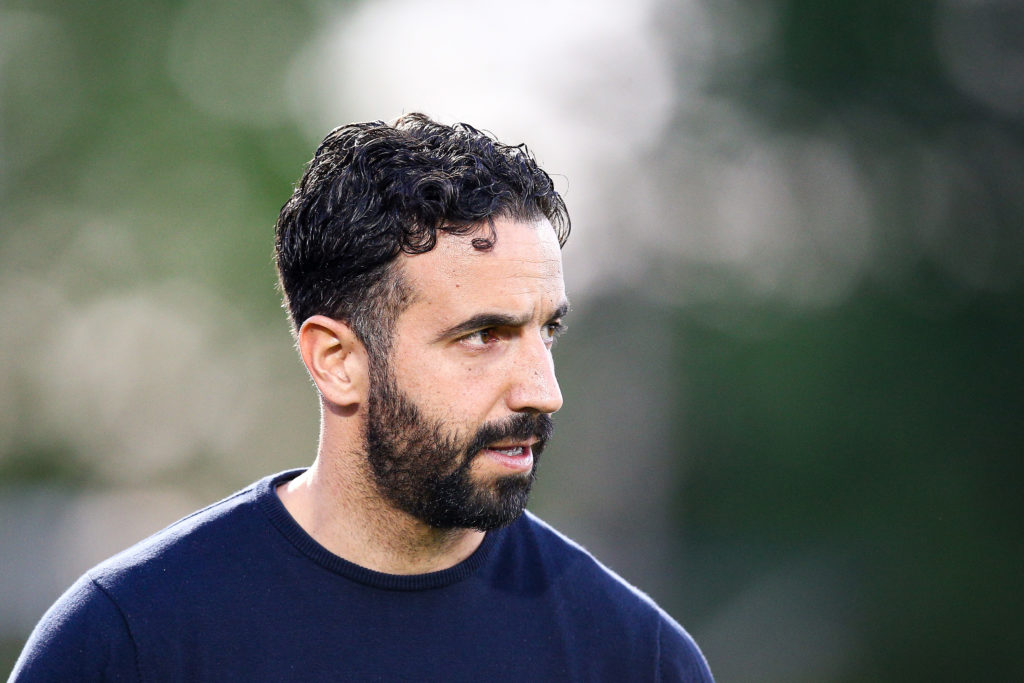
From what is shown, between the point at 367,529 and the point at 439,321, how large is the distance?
22.0 inches

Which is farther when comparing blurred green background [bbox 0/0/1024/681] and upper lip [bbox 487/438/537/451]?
blurred green background [bbox 0/0/1024/681]

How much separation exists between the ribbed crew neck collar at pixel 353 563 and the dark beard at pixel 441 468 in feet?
0.46

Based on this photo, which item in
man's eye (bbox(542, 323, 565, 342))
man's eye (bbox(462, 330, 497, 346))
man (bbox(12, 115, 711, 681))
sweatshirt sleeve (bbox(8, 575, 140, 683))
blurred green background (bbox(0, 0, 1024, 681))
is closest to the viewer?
sweatshirt sleeve (bbox(8, 575, 140, 683))

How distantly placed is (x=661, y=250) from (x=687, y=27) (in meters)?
4.48

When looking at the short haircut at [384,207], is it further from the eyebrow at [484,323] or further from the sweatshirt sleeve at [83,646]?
the sweatshirt sleeve at [83,646]

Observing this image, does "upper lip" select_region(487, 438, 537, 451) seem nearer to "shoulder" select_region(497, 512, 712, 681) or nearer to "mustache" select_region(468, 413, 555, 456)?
"mustache" select_region(468, 413, 555, 456)

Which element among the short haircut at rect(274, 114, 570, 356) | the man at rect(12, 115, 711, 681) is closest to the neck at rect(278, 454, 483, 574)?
the man at rect(12, 115, 711, 681)

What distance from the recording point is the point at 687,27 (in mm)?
23297

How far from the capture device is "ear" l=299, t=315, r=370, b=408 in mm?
3049

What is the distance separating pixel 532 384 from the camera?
2.90 meters

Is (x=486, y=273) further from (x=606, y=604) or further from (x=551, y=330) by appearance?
(x=606, y=604)

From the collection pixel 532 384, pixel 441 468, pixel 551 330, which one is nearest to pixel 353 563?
pixel 441 468

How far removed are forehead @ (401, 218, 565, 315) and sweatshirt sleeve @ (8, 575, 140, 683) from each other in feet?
3.40

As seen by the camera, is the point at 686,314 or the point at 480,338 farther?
the point at 686,314
